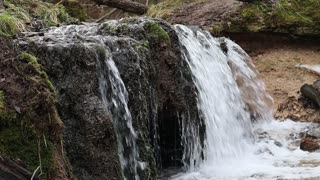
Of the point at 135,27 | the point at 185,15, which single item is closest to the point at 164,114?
the point at 135,27

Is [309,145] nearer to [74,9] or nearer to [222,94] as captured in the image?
[222,94]

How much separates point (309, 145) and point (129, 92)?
2.94m

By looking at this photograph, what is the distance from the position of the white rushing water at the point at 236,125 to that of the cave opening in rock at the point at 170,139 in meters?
0.37

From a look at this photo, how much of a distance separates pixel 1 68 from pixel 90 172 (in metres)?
1.16

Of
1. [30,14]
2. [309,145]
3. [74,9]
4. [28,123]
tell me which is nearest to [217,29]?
[74,9]

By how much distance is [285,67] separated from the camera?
9.38 metres

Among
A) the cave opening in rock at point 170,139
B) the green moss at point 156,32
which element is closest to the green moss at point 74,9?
the green moss at point 156,32

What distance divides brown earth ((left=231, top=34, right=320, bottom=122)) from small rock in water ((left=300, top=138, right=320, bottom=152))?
1.16m

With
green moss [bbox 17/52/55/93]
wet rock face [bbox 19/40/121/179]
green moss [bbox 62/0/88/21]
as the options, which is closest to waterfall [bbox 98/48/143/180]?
wet rock face [bbox 19/40/121/179]

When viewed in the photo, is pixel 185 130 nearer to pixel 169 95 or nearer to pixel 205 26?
pixel 169 95

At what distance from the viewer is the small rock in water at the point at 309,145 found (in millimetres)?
6742

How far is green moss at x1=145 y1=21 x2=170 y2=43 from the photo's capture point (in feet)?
20.5

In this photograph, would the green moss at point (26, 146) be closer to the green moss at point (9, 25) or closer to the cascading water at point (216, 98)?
the green moss at point (9, 25)

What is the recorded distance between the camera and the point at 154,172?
17.0 feet
